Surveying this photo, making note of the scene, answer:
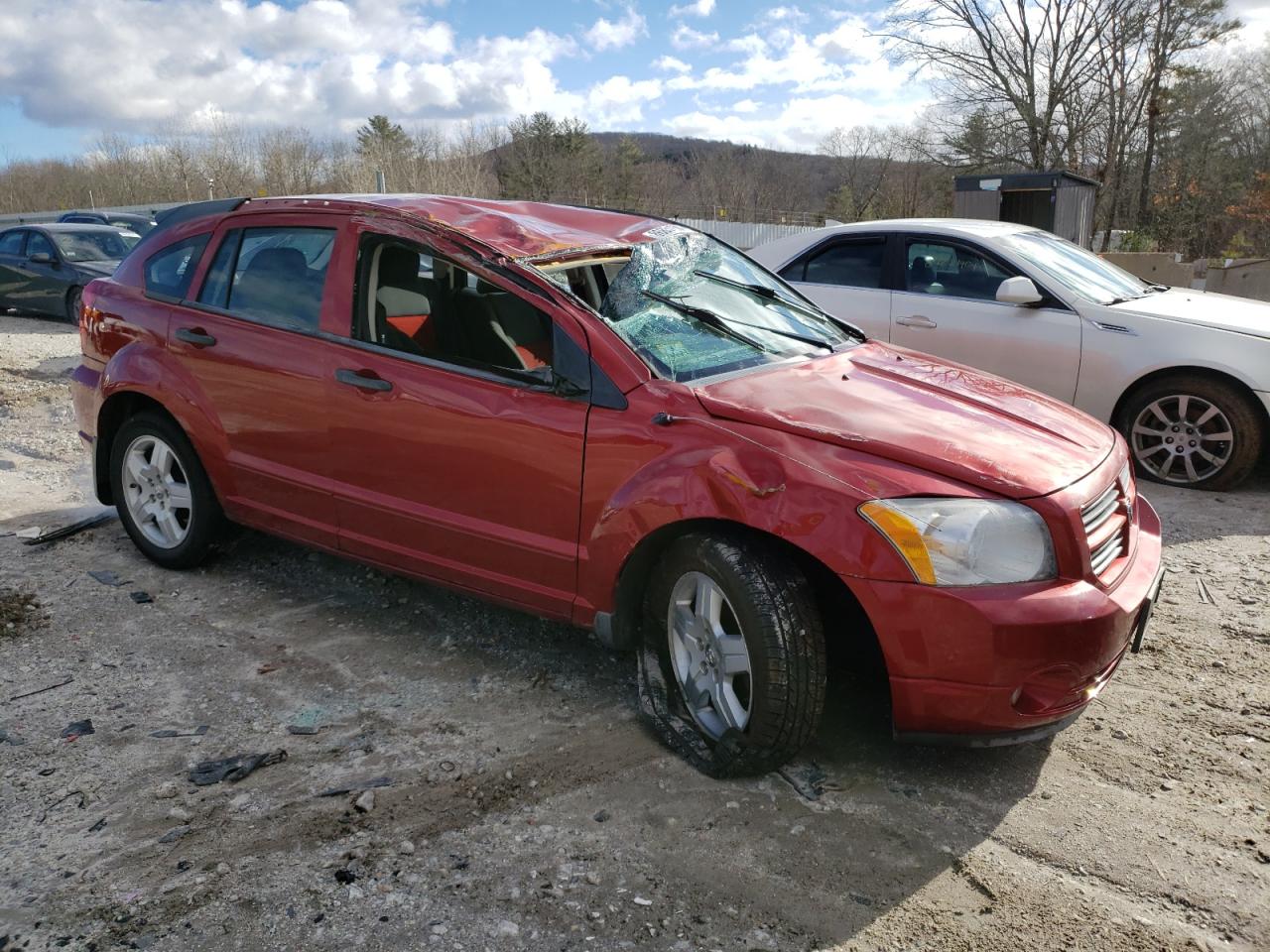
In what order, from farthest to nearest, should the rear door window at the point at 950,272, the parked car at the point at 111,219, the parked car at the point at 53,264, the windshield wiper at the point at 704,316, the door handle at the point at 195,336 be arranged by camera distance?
the parked car at the point at 111,219 < the parked car at the point at 53,264 < the rear door window at the point at 950,272 < the door handle at the point at 195,336 < the windshield wiper at the point at 704,316

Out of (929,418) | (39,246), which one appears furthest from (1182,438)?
(39,246)

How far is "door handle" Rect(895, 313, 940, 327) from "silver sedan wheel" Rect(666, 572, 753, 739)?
4.46 meters

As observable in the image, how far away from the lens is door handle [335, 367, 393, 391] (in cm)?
358

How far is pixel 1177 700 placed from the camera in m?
3.48

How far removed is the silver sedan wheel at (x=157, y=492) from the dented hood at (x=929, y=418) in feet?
9.08

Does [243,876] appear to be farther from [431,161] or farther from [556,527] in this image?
[431,161]

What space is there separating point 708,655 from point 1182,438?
4.46 m

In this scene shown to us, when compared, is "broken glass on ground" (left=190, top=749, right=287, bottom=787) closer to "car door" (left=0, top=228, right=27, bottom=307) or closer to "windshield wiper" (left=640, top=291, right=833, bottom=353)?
"windshield wiper" (left=640, top=291, right=833, bottom=353)

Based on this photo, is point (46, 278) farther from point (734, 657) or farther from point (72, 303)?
point (734, 657)

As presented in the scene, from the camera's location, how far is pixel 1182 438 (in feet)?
19.8

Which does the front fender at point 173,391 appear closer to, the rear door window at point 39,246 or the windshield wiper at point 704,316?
the windshield wiper at point 704,316

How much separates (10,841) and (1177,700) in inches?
149

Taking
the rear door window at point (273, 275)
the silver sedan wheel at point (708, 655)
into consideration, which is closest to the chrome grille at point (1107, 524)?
the silver sedan wheel at point (708, 655)

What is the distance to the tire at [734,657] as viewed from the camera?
278 cm
